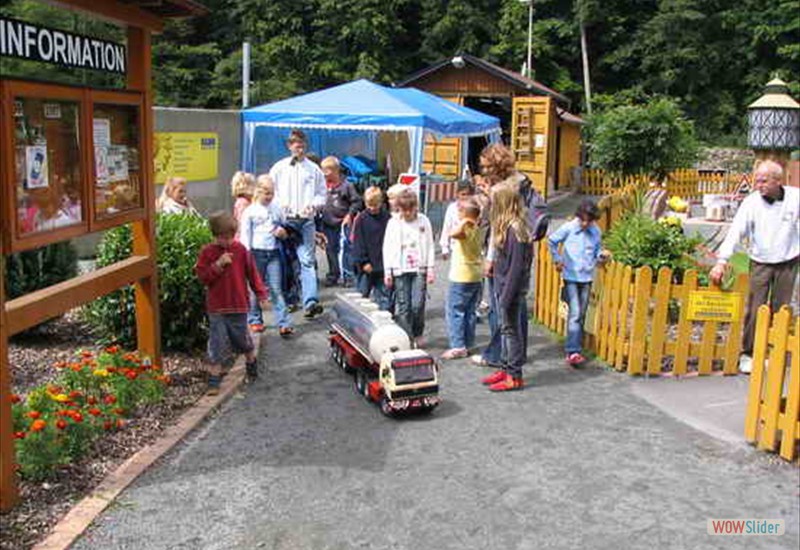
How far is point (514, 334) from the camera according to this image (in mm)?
6535

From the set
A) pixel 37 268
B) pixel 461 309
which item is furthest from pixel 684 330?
pixel 37 268

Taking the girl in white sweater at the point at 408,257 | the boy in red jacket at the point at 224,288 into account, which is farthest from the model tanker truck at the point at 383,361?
the boy in red jacket at the point at 224,288

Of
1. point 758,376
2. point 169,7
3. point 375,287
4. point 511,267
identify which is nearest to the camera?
point 758,376

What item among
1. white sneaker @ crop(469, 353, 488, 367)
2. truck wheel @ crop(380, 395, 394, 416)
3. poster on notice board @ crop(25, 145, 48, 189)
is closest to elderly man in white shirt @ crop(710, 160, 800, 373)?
white sneaker @ crop(469, 353, 488, 367)

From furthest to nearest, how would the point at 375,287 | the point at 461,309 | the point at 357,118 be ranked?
the point at 357,118
the point at 375,287
the point at 461,309

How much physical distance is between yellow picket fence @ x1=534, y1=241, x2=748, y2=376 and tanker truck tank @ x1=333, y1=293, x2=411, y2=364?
196cm

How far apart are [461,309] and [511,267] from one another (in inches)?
45.9

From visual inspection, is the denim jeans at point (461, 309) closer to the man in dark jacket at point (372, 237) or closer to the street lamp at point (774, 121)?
the man in dark jacket at point (372, 237)

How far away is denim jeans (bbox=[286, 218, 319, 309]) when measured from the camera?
8859 millimetres

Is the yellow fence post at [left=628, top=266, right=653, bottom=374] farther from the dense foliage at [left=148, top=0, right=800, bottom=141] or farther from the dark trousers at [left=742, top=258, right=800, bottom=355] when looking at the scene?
the dense foliage at [left=148, top=0, right=800, bottom=141]

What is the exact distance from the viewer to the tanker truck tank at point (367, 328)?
6.18 m

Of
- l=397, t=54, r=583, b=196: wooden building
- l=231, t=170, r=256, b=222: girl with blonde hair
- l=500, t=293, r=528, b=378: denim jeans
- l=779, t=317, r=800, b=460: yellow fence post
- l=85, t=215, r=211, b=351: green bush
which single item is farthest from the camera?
l=397, t=54, r=583, b=196: wooden building

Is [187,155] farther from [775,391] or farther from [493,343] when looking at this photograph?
[775,391]

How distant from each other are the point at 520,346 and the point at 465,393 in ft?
1.88
